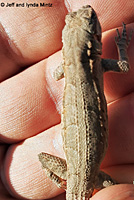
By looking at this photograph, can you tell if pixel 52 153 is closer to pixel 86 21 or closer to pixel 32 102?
pixel 32 102

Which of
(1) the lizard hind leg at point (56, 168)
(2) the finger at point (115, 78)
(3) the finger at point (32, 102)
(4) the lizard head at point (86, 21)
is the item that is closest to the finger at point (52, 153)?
(2) the finger at point (115, 78)

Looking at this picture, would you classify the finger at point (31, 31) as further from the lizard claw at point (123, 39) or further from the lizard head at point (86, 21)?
the lizard claw at point (123, 39)

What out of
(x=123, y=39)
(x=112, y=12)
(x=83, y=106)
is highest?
(x=112, y=12)

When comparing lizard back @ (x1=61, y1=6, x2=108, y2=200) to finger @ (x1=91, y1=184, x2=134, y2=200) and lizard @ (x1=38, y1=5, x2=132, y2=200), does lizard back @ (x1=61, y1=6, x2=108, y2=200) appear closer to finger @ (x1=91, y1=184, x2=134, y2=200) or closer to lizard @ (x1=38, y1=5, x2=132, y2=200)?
lizard @ (x1=38, y1=5, x2=132, y2=200)

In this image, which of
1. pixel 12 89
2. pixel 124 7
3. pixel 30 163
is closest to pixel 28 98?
pixel 12 89

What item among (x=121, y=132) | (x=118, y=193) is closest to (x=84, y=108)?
(x=121, y=132)

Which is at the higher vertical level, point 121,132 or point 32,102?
point 32,102

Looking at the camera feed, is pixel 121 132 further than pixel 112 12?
No
